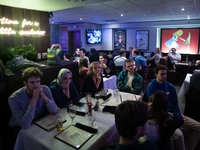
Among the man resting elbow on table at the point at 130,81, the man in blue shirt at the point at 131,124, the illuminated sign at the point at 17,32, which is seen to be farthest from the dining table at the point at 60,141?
the illuminated sign at the point at 17,32

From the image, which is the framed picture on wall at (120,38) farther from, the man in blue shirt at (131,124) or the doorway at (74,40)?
the man in blue shirt at (131,124)

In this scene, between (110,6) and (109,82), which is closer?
(109,82)

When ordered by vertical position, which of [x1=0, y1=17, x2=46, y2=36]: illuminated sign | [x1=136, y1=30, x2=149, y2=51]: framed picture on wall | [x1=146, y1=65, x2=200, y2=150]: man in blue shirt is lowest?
[x1=146, y1=65, x2=200, y2=150]: man in blue shirt

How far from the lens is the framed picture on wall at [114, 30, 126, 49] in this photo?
10.4 metres

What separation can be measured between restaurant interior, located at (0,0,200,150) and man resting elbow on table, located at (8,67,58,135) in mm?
516

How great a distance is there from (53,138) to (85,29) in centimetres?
850

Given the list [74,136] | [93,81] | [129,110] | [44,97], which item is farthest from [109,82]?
[129,110]

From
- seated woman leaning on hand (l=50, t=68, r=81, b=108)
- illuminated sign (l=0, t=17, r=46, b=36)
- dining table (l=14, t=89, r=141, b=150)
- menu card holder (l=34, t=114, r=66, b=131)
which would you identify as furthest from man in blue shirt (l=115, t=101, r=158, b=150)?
illuminated sign (l=0, t=17, r=46, b=36)

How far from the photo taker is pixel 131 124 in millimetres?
1156

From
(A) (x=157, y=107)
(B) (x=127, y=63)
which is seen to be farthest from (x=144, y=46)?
(A) (x=157, y=107)

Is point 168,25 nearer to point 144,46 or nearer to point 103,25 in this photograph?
point 144,46

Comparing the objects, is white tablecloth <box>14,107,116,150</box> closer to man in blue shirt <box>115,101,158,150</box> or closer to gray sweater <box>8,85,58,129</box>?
gray sweater <box>8,85,58,129</box>

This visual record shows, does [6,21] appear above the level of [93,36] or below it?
below

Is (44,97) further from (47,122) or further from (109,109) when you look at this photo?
(109,109)
